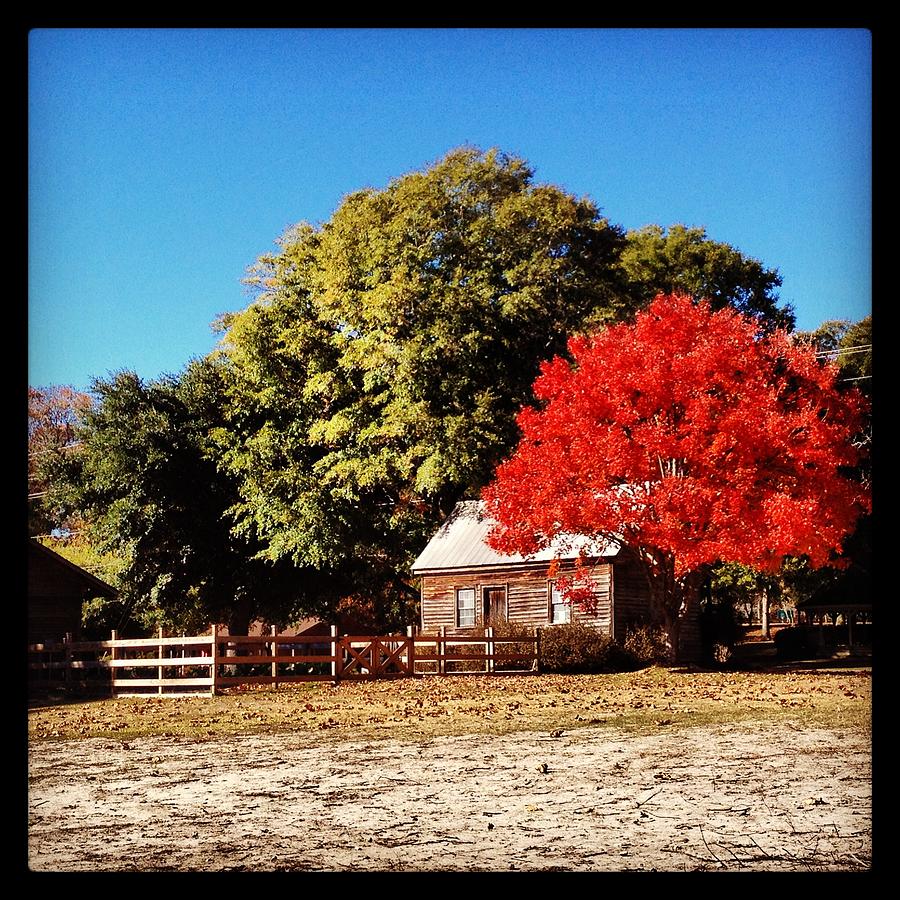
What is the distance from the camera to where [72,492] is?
4509cm

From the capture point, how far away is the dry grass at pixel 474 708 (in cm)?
2039

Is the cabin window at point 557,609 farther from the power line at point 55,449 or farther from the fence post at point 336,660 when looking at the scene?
the power line at point 55,449

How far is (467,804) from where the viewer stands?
12.6m

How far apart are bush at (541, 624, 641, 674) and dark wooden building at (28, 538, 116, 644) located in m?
13.7

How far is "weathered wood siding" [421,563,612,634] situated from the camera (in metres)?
37.0

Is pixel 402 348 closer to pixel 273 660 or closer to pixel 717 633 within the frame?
pixel 717 633

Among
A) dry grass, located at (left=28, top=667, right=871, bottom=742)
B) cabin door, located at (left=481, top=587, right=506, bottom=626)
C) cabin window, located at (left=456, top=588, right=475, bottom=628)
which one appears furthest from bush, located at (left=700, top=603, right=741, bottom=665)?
dry grass, located at (left=28, top=667, right=871, bottom=742)

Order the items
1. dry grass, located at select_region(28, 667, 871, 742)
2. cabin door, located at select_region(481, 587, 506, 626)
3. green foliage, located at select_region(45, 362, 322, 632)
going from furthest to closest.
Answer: green foliage, located at select_region(45, 362, 322, 632) → cabin door, located at select_region(481, 587, 506, 626) → dry grass, located at select_region(28, 667, 871, 742)

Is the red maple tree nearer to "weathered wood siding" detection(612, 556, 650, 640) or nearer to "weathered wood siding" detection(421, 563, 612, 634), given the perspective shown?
"weathered wood siding" detection(421, 563, 612, 634)

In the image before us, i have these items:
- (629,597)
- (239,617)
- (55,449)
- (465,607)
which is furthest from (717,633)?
(55,449)

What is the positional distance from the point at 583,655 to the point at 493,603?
598cm
